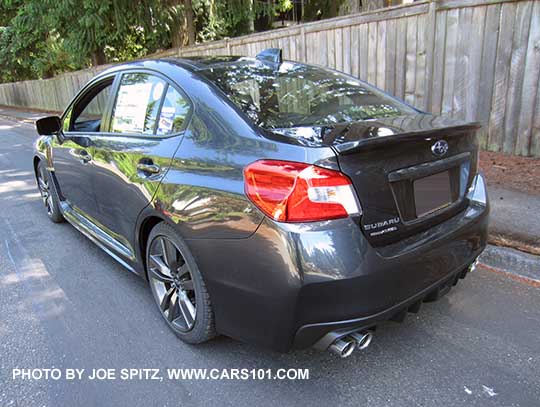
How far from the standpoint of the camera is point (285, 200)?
6.22 feet

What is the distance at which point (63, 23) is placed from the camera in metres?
13.5

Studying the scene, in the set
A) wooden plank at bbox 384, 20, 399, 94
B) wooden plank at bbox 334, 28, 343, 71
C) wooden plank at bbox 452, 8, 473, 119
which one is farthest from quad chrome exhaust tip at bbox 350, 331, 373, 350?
wooden plank at bbox 334, 28, 343, 71

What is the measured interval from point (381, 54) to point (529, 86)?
2235 millimetres

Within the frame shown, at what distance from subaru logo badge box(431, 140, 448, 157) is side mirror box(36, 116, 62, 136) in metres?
3.65

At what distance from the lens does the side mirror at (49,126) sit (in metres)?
4.20

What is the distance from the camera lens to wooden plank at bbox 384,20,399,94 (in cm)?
626

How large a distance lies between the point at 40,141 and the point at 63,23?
10.8 meters

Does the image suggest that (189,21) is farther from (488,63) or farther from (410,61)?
(488,63)

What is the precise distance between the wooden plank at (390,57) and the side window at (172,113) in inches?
185

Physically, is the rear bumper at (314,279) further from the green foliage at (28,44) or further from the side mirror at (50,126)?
the green foliage at (28,44)

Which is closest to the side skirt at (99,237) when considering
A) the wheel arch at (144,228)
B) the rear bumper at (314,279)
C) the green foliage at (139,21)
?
the wheel arch at (144,228)

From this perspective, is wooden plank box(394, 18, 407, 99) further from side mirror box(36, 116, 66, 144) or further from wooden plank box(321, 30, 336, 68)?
side mirror box(36, 116, 66, 144)

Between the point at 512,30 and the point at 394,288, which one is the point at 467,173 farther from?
the point at 512,30

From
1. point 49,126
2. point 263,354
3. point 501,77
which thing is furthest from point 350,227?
point 501,77
